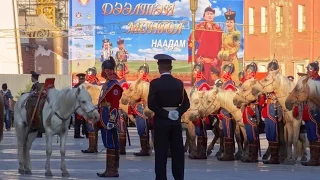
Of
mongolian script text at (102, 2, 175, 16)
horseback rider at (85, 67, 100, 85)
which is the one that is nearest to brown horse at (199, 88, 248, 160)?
horseback rider at (85, 67, 100, 85)

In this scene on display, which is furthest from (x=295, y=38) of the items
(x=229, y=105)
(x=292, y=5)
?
(x=229, y=105)

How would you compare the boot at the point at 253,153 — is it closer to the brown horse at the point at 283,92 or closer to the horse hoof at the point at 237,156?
the horse hoof at the point at 237,156

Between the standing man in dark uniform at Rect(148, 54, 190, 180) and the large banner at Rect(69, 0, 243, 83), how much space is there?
4477 centimetres

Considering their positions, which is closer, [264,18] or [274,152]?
[274,152]

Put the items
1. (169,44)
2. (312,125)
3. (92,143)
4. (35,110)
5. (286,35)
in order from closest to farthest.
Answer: (35,110) → (312,125) → (92,143) → (286,35) → (169,44)

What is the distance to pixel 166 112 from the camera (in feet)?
52.3

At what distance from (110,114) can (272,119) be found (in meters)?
4.88

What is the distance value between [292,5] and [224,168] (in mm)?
41494

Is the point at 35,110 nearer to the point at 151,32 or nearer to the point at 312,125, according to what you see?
the point at 312,125

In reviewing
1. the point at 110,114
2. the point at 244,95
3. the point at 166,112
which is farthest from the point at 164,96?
the point at 244,95

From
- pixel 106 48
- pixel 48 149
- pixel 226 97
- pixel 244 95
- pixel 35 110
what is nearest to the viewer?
pixel 48 149

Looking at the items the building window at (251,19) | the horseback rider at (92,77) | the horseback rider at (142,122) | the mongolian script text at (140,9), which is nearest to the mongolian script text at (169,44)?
the mongolian script text at (140,9)

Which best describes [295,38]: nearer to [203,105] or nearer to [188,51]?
[188,51]

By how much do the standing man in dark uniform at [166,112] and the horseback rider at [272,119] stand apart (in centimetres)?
663
